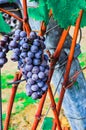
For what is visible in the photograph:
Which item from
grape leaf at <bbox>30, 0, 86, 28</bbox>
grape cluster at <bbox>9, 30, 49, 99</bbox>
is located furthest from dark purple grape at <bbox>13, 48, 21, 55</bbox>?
grape leaf at <bbox>30, 0, 86, 28</bbox>

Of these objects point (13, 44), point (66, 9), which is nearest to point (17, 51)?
point (13, 44)

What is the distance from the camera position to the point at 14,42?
823mm

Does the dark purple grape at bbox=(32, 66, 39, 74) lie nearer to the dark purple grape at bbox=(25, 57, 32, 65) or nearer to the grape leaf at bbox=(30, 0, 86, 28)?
the dark purple grape at bbox=(25, 57, 32, 65)

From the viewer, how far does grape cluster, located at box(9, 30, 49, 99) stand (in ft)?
2.60

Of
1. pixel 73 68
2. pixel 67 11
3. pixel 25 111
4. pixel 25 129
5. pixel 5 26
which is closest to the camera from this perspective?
pixel 67 11

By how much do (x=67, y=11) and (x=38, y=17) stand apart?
189 mm

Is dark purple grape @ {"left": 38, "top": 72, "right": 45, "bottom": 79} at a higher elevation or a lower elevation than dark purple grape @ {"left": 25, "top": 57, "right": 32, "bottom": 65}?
lower

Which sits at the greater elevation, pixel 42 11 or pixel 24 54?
pixel 42 11

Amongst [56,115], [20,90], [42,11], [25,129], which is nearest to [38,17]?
[42,11]

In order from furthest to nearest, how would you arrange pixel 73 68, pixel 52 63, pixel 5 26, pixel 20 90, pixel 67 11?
pixel 20 90 → pixel 73 68 → pixel 5 26 → pixel 52 63 → pixel 67 11

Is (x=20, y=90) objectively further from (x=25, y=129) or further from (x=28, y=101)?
(x=25, y=129)

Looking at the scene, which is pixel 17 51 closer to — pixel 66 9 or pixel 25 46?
pixel 25 46

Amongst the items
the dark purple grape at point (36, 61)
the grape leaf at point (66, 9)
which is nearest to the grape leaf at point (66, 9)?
the grape leaf at point (66, 9)

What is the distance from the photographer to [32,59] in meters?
0.81
